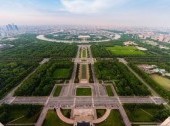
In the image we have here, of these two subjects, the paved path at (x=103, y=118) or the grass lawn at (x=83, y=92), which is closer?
the paved path at (x=103, y=118)

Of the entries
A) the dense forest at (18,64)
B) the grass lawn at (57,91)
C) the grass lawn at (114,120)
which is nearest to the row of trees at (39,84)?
the grass lawn at (57,91)

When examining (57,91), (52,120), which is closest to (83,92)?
(57,91)

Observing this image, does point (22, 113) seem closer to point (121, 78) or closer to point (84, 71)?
point (84, 71)

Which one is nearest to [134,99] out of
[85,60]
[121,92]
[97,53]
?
[121,92]

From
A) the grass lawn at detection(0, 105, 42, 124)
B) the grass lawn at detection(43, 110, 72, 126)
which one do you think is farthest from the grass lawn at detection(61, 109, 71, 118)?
the grass lawn at detection(0, 105, 42, 124)

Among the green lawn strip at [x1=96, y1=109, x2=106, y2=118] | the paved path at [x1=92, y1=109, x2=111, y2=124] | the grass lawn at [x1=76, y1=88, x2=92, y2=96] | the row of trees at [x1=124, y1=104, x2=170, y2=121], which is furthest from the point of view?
the grass lawn at [x1=76, y1=88, x2=92, y2=96]

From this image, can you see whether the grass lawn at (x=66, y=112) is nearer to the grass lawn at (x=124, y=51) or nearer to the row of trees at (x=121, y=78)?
the row of trees at (x=121, y=78)

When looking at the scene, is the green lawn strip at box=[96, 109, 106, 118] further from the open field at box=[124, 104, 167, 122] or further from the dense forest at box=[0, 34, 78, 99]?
the dense forest at box=[0, 34, 78, 99]
